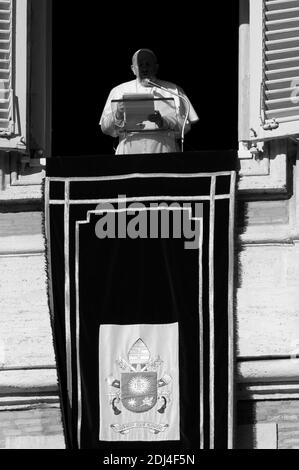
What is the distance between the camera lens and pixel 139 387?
15727 millimetres

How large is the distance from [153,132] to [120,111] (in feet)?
0.78

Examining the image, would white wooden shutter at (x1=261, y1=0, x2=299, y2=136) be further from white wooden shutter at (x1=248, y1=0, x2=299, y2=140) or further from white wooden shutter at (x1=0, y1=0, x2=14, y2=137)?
white wooden shutter at (x1=0, y1=0, x2=14, y2=137)

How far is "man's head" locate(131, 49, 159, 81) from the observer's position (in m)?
16.7

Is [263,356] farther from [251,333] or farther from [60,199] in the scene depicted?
[60,199]

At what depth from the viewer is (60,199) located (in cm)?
1608

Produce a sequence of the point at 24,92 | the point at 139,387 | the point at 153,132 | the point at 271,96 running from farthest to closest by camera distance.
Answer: the point at 153,132, the point at 24,92, the point at 271,96, the point at 139,387

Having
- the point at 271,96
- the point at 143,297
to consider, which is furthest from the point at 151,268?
the point at 271,96

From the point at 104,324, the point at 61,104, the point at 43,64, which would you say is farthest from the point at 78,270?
the point at 61,104

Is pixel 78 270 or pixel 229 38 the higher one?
pixel 229 38

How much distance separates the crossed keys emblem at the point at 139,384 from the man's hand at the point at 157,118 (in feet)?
4.66

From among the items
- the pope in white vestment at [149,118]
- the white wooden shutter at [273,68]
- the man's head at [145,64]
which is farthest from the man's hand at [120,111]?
the white wooden shutter at [273,68]

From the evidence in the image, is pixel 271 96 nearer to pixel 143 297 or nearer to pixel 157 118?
pixel 157 118
